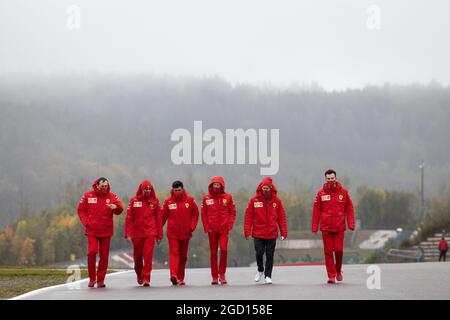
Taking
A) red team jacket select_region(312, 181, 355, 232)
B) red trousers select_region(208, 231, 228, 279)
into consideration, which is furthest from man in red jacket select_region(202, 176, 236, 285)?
red team jacket select_region(312, 181, 355, 232)

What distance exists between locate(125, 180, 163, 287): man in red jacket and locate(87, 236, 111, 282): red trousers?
0.53 m

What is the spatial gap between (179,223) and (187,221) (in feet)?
0.58

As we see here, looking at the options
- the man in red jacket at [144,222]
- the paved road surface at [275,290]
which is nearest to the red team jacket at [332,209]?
the paved road surface at [275,290]

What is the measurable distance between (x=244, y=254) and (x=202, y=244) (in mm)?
9183

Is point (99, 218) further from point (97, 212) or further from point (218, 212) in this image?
point (218, 212)

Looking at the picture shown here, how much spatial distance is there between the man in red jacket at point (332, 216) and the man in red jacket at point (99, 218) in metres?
4.24

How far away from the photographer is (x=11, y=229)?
188 metres

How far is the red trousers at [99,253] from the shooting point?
1748 cm

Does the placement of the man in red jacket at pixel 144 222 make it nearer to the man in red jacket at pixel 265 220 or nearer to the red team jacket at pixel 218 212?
the red team jacket at pixel 218 212

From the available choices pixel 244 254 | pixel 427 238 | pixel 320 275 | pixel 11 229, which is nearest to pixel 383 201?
pixel 244 254

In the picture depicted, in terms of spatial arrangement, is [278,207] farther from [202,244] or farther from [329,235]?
[202,244]

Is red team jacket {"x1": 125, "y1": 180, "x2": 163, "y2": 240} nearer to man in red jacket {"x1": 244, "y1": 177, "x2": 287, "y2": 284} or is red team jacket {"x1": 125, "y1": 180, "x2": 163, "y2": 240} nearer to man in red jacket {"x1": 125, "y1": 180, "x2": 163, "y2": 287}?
man in red jacket {"x1": 125, "y1": 180, "x2": 163, "y2": 287}

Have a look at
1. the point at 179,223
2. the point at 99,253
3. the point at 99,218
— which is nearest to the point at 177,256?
the point at 179,223

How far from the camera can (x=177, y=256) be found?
18.0 meters
